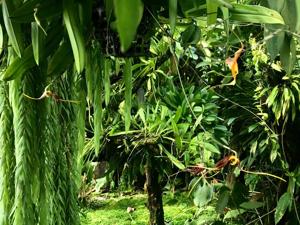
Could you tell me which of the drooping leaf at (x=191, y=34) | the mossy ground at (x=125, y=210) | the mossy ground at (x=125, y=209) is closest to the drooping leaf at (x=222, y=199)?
the drooping leaf at (x=191, y=34)

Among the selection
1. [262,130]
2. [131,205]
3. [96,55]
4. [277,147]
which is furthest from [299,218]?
[131,205]

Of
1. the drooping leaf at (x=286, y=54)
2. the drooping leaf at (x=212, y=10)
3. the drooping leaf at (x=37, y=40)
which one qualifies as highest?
the drooping leaf at (x=212, y=10)

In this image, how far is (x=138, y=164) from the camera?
1443 mm

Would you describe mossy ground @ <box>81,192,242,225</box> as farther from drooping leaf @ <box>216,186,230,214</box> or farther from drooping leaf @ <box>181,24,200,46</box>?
drooping leaf @ <box>181,24,200,46</box>

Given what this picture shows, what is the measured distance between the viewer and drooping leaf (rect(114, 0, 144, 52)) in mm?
284

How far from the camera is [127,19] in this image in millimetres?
287

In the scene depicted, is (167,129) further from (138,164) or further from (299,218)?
(299,218)

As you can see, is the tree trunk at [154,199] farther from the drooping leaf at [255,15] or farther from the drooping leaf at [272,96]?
the drooping leaf at [255,15]

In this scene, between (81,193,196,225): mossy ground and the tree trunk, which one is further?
(81,193,196,225): mossy ground

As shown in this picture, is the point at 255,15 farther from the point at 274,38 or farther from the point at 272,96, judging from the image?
the point at 272,96

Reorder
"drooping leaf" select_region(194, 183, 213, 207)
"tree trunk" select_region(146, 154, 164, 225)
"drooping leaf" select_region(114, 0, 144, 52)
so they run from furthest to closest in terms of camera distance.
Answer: "tree trunk" select_region(146, 154, 164, 225)
"drooping leaf" select_region(194, 183, 213, 207)
"drooping leaf" select_region(114, 0, 144, 52)

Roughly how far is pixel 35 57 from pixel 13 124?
0.09 m

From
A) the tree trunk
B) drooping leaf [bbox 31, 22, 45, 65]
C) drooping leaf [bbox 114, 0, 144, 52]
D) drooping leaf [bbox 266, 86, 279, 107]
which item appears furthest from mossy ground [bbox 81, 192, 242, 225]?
drooping leaf [bbox 114, 0, 144, 52]

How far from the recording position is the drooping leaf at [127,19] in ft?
0.93
